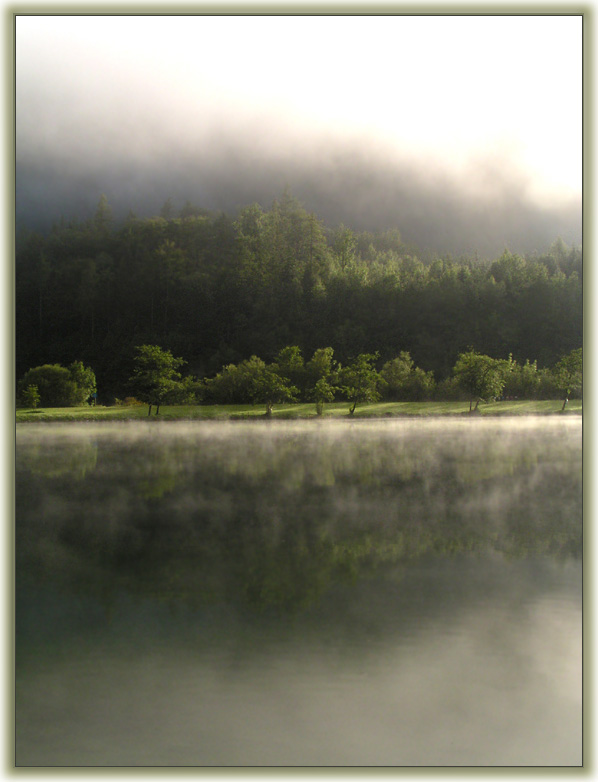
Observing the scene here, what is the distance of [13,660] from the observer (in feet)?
11.0

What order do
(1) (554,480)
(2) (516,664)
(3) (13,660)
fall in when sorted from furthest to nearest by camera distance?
(1) (554,480), (3) (13,660), (2) (516,664)

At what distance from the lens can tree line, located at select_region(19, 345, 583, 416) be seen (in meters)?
6.93

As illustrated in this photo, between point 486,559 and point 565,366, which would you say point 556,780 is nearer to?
point 486,559

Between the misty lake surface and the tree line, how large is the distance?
1074 millimetres

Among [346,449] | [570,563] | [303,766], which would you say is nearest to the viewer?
[303,766]

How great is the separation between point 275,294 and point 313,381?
1.09 meters

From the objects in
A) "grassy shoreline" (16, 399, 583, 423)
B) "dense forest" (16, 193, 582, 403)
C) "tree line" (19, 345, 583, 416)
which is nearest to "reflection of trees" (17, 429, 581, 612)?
"grassy shoreline" (16, 399, 583, 423)

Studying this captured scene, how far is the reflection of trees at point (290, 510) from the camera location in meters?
3.88

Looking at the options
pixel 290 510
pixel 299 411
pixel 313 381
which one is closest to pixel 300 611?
pixel 290 510

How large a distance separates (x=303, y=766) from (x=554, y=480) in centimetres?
318

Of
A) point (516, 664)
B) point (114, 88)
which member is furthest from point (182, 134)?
point (516, 664)

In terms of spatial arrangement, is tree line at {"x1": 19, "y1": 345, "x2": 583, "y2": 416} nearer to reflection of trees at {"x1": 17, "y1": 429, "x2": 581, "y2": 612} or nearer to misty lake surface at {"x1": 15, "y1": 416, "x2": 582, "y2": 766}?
reflection of trees at {"x1": 17, "y1": 429, "x2": 581, "y2": 612}

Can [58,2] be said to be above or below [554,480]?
above

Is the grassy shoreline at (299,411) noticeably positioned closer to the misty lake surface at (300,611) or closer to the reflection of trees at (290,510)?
the reflection of trees at (290,510)
